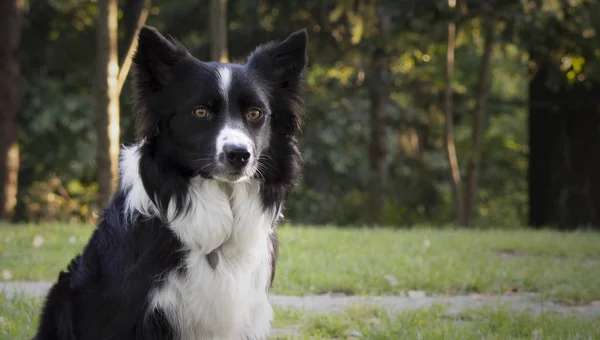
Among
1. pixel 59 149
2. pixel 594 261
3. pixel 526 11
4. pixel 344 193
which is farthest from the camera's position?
pixel 344 193

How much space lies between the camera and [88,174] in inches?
719

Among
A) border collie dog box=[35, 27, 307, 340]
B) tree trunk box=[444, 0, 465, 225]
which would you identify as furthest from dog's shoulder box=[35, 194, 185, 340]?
tree trunk box=[444, 0, 465, 225]

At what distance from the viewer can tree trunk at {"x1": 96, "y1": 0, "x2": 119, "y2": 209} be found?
9938mm

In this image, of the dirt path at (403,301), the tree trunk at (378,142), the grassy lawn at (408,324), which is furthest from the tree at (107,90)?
the tree trunk at (378,142)

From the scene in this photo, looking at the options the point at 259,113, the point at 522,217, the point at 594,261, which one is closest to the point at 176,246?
the point at 259,113

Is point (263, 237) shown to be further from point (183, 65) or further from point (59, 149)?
point (59, 149)

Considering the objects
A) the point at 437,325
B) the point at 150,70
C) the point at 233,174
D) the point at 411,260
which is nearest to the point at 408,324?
the point at 437,325

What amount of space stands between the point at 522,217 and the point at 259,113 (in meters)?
20.9

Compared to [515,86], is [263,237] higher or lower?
lower

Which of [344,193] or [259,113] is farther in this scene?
[344,193]

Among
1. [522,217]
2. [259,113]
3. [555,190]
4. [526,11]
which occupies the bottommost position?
[522,217]

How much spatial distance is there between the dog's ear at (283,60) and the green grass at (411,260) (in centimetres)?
289

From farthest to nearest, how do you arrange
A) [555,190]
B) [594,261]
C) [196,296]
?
[555,190] → [594,261] → [196,296]

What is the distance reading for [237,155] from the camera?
3.78m
